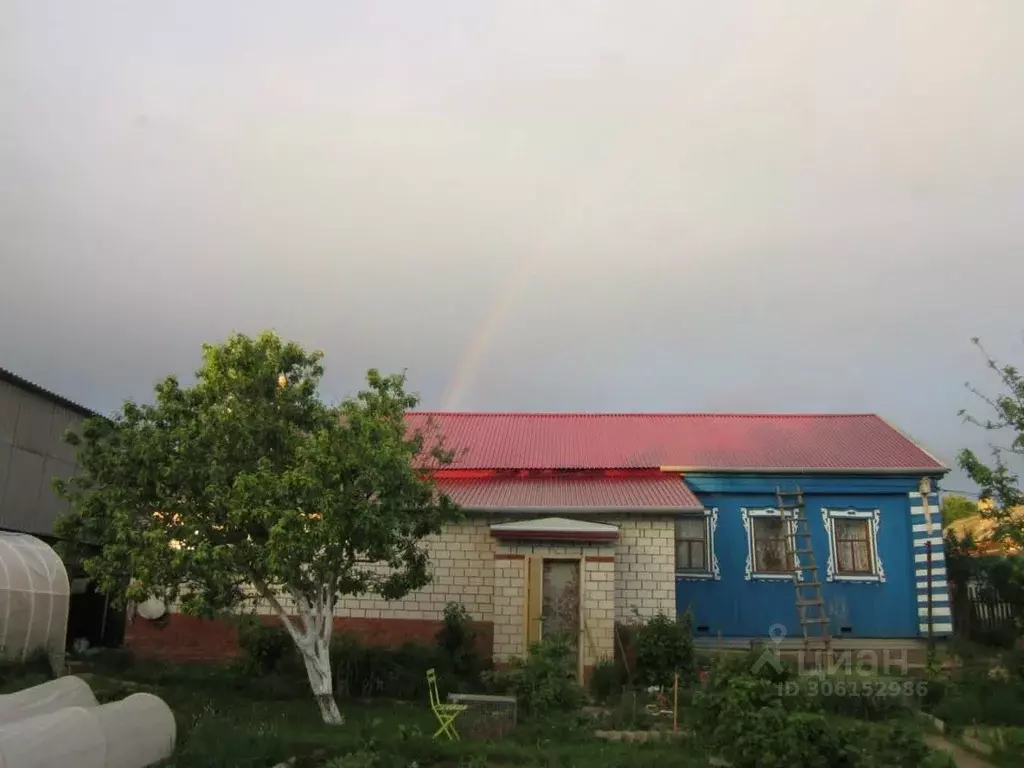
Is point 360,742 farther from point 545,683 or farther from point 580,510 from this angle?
point 580,510

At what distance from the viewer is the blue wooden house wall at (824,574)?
1903 cm

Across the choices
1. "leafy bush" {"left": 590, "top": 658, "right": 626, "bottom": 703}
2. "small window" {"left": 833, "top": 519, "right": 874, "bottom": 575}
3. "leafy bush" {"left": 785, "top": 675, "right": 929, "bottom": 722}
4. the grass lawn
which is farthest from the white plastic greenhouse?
"small window" {"left": 833, "top": 519, "right": 874, "bottom": 575}

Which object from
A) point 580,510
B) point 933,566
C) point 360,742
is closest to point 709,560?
point 580,510

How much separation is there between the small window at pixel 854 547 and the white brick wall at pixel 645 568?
15.5ft

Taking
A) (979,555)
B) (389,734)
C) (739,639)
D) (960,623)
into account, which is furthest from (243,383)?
(979,555)

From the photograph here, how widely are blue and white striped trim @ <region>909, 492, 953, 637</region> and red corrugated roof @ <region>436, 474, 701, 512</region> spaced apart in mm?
5357

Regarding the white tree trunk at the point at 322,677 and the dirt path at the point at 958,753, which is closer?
the dirt path at the point at 958,753

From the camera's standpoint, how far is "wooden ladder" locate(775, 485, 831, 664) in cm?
1775

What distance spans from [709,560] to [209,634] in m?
11.2

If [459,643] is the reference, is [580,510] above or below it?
above

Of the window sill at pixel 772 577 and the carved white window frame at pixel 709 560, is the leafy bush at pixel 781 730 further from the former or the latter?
the window sill at pixel 772 577

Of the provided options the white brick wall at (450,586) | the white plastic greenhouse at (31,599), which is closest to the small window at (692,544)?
the white brick wall at (450,586)

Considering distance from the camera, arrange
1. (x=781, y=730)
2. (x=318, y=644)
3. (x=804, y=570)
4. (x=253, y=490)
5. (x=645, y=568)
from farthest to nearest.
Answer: (x=804, y=570) → (x=645, y=568) → (x=318, y=644) → (x=253, y=490) → (x=781, y=730)

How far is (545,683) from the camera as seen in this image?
12617mm
